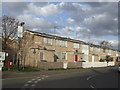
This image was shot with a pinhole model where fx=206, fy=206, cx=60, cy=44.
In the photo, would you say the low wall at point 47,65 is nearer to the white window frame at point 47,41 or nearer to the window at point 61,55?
the white window frame at point 47,41

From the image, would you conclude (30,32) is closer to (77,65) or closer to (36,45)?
(36,45)

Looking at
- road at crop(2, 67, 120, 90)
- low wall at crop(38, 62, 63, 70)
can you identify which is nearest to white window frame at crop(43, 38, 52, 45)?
low wall at crop(38, 62, 63, 70)

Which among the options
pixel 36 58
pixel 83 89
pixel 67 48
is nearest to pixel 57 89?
pixel 83 89

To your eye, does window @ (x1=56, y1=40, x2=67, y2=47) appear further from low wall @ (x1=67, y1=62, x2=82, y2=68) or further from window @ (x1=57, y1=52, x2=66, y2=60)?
low wall @ (x1=67, y1=62, x2=82, y2=68)

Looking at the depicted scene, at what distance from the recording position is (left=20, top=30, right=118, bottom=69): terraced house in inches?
1383

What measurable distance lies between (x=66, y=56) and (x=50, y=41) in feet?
22.7

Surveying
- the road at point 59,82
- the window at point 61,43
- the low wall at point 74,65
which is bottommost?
the road at point 59,82

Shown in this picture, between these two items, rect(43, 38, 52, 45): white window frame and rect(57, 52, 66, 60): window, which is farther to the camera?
rect(57, 52, 66, 60): window

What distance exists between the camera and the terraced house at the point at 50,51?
115 feet

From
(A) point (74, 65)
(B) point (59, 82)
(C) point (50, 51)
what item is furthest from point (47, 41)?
(B) point (59, 82)

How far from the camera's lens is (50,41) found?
142ft

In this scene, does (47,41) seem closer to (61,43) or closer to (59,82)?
(61,43)

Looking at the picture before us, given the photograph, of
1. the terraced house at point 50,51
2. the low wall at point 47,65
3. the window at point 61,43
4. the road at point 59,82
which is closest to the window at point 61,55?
the terraced house at point 50,51

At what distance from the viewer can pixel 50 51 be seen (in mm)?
42094
